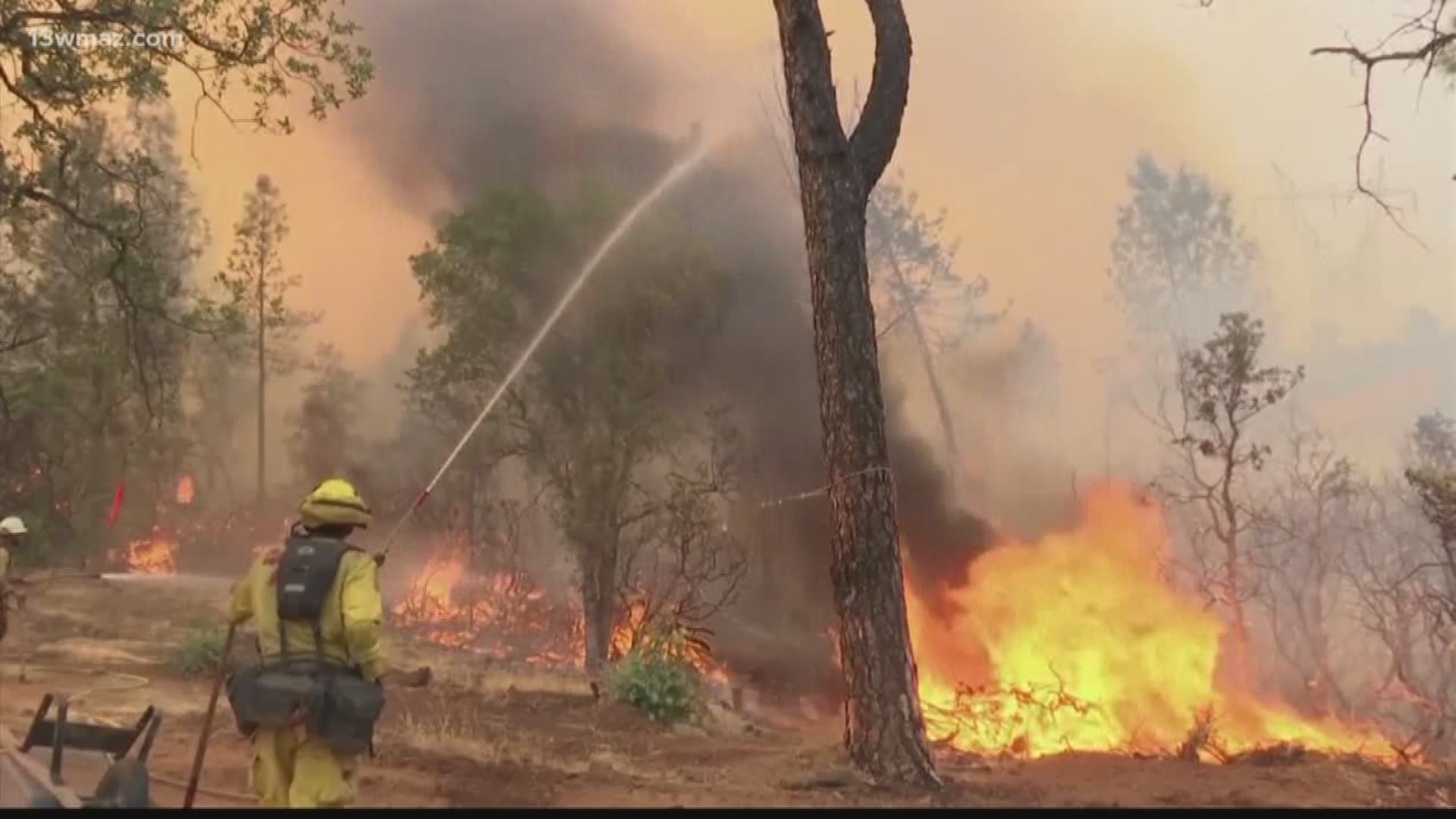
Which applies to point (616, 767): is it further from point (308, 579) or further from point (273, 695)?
point (308, 579)

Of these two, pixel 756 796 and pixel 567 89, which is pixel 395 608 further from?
pixel 756 796

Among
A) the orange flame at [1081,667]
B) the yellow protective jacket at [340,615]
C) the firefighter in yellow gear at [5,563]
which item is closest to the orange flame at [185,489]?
the firefighter in yellow gear at [5,563]

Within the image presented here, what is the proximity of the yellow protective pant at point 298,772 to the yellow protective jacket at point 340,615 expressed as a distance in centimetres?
Answer: 38

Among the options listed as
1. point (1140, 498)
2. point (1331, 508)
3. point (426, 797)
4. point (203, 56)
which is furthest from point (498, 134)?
point (1331, 508)

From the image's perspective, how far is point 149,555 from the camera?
2767 cm

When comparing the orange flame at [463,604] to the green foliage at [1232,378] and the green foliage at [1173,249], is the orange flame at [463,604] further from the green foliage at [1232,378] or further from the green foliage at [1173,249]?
the green foliage at [1173,249]

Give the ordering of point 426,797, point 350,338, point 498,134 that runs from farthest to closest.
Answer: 1. point 350,338
2. point 498,134
3. point 426,797

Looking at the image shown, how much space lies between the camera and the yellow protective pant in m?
4.86

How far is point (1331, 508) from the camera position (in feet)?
79.4

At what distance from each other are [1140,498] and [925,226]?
940cm

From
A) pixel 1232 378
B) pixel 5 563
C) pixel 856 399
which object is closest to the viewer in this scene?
pixel 856 399

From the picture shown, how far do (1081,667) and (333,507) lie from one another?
9.16 metres

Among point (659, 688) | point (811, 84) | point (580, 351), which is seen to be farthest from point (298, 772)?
point (580, 351)

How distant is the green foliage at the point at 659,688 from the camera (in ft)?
35.3
